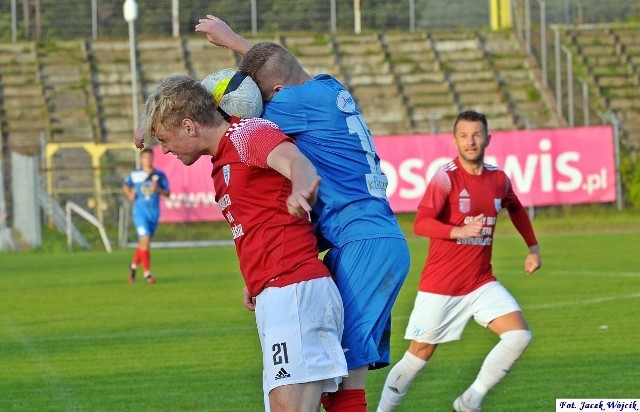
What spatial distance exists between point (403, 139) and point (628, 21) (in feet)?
49.6

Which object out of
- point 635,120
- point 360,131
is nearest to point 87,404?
point 360,131

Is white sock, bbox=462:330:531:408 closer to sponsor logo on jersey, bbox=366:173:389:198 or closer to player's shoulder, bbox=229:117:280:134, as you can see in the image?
sponsor logo on jersey, bbox=366:173:389:198

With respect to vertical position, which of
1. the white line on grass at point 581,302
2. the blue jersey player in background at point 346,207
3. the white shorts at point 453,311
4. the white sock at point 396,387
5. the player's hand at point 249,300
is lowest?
the white line on grass at point 581,302

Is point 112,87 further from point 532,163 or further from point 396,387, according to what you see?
point 396,387

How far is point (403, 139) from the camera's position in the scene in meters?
31.8

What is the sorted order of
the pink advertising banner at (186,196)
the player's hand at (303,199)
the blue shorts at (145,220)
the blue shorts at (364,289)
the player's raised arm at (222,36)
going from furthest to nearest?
the pink advertising banner at (186,196) < the blue shorts at (145,220) < the player's raised arm at (222,36) < the blue shorts at (364,289) < the player's hand at (303,199)

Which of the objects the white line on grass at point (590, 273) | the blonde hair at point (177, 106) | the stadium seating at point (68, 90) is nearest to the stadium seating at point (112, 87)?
the stadium seating at point (68, 90)

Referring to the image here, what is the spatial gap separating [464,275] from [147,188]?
44.7 ft

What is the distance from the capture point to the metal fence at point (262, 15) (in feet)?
132

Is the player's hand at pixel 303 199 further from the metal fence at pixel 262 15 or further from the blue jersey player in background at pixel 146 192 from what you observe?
the metal fence at pixel 262 15

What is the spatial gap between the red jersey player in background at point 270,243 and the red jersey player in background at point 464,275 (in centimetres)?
304

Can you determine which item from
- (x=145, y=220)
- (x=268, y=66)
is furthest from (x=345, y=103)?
(x=145, y=220)

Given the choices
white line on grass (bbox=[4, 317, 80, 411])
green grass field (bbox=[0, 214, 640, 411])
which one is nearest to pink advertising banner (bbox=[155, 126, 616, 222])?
green grass field (bbox=[0, 214, 640, 411])

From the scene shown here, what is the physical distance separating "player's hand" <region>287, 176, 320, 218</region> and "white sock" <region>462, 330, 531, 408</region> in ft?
12.3
